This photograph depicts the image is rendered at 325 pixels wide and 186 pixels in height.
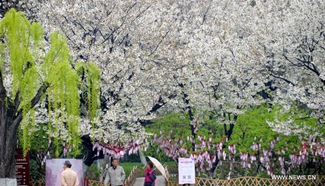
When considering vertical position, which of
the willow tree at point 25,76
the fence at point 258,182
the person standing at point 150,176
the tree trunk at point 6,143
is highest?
the willow tree at point 25,76

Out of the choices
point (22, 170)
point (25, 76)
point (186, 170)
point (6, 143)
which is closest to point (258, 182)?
point (186, 170)

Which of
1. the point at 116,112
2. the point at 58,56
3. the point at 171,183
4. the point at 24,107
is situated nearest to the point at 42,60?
the point at 58,56

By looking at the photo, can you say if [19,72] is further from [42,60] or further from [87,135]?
[87,135]

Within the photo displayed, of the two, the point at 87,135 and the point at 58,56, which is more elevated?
the point at 58,56

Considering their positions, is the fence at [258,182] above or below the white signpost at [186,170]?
below

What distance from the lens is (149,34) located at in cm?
2572

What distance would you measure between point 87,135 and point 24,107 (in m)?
6.58

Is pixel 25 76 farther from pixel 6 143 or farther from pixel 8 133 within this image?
pixel 6 143

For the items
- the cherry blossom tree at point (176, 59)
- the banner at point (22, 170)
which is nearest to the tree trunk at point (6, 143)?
the banner at point (22, 170)

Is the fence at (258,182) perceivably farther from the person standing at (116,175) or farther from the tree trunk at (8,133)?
the tree trunk at (8,133)

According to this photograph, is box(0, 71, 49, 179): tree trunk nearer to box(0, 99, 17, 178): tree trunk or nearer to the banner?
box(0, 99, 17, 178): tree trunk

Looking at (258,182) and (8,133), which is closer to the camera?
(8,133)

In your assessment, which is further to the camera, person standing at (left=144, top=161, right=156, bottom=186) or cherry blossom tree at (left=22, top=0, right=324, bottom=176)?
cherry blossom tree at (left=22, top=0, right=324, bottom=176)

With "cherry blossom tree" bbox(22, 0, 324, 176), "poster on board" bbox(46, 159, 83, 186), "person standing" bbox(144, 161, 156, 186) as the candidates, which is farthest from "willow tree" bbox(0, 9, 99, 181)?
"cherry blossom tree" bbox(22, 0, 324, 176)
